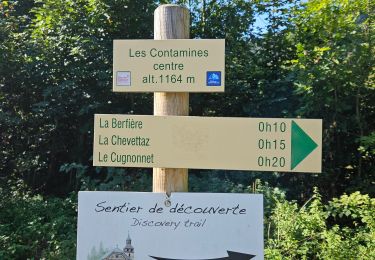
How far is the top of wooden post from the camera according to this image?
7.84 feet

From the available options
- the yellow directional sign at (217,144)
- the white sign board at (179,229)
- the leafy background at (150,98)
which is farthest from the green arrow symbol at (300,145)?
the leafy background at (150,98)

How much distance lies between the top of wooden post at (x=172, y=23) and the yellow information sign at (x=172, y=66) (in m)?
0.08

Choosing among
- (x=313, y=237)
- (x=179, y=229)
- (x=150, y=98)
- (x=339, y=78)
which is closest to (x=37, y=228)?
(x=150, y=98)

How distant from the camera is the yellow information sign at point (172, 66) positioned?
Result: 2311 millimetres

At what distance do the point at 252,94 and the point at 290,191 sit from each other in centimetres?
149

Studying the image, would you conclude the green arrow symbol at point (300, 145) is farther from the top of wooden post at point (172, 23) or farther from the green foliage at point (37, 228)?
the green foliage at point (37, 228)

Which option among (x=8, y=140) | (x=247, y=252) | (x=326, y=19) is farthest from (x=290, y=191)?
(x=8, y=140)

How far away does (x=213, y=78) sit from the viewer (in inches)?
91.0

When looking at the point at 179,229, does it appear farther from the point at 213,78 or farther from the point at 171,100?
the point at 213,78

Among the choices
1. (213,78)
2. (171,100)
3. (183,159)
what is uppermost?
(213,78)

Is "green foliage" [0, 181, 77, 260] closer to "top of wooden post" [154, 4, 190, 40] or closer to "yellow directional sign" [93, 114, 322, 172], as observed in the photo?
"yellow directional sign" [93, 114, 322, 172]

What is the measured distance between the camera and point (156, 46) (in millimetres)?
2340

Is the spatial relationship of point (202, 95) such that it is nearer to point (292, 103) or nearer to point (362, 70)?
point (292, 103)

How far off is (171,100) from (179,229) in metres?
0.68
